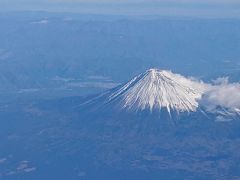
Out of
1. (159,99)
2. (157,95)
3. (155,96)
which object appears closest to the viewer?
(159,99)

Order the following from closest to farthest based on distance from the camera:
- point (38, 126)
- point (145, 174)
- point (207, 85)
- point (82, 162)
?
point (145, 174)
point (82, 162)
point (38, 126)
point (207, 85)

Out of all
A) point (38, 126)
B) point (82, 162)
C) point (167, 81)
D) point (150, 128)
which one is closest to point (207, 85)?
point (167, 81)

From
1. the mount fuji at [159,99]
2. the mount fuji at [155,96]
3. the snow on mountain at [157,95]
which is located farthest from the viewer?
the snow on mountain at [157,95]

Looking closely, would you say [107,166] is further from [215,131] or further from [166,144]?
[215,131]

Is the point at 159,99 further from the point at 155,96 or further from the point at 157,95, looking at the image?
the point at 155,96

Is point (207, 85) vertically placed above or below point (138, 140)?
above

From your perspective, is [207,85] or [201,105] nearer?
[201,105]

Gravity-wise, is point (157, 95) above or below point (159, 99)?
above

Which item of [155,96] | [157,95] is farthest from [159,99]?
[155,96]

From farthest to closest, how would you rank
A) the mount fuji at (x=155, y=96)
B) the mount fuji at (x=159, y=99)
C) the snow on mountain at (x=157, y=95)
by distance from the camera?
the snow on mountain at (x=157, y=95) < the mount fuji at (x=155, y=96) < the mount fuji at (x=159, y=99)
